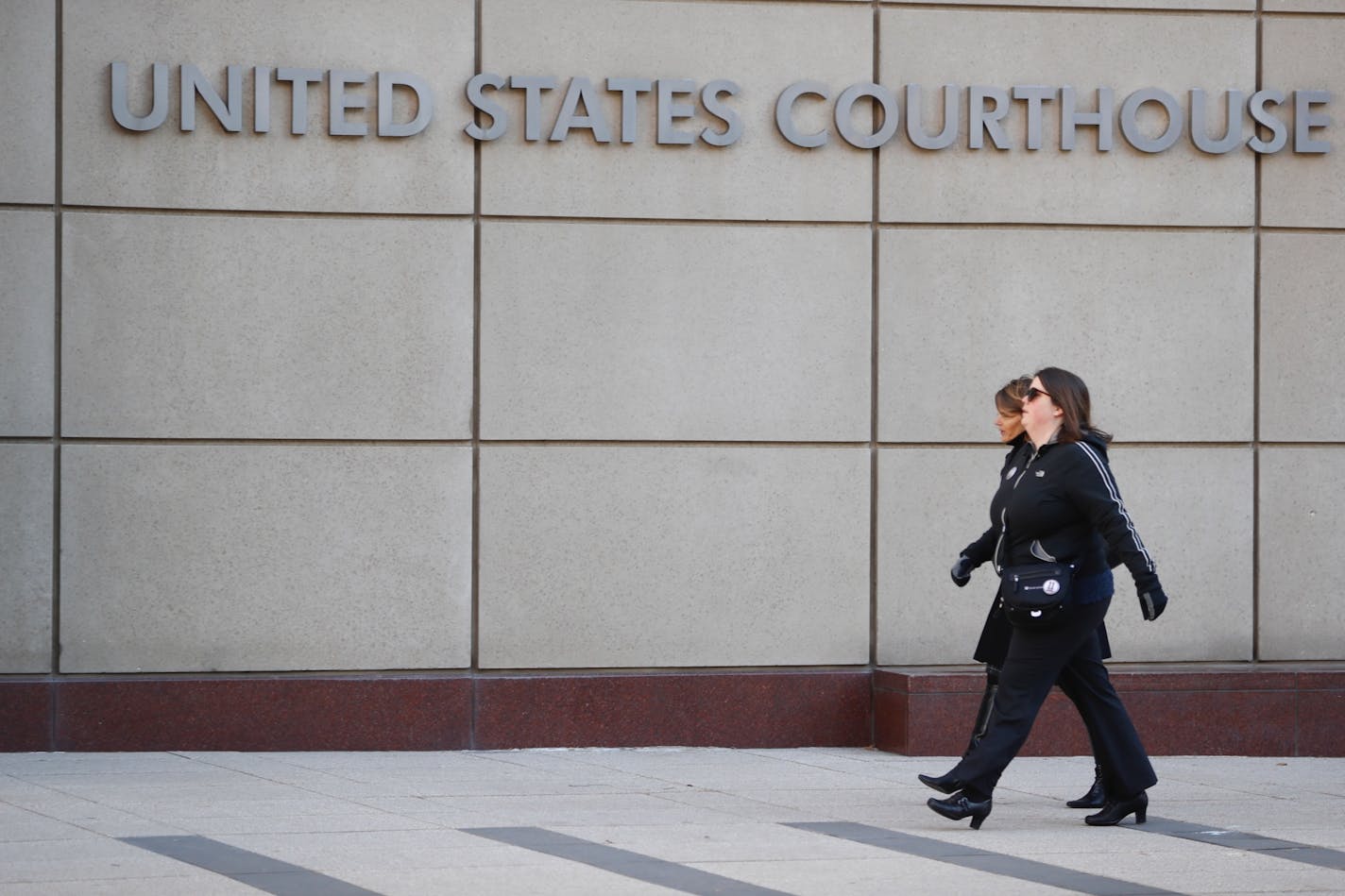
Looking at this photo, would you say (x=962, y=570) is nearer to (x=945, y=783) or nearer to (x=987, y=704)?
(x=987, y=704)

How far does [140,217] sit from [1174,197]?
5288 mm

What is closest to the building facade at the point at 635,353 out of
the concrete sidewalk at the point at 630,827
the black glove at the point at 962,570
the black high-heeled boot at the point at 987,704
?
the concrete sidewalk at the point at 630,827

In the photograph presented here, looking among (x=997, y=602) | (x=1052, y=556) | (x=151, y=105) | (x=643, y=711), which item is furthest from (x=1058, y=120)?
(x=151, y=105)

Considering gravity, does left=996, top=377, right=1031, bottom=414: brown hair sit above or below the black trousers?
above

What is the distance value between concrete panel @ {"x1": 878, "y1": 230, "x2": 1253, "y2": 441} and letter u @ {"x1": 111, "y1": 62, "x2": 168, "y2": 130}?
3668 millimetres

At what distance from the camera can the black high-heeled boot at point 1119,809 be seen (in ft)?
25.1

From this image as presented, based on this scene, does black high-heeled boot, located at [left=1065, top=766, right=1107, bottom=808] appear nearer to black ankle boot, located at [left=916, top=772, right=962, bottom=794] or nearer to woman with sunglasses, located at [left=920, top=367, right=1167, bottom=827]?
woman with sunglasses, located at [left=920, top=367, right=1167, bottom=827]

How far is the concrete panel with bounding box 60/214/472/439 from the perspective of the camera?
9391 millimetres

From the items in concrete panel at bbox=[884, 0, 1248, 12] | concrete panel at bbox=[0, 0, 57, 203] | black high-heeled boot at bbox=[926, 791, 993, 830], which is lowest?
black high-heeled boot at bbox=[926, 791, 993, 830]

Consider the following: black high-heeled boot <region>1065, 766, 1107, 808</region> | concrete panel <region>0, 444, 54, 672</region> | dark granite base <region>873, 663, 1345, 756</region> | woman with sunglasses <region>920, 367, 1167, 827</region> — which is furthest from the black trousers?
concrete panel <region>0, 444, 54, 672</region>

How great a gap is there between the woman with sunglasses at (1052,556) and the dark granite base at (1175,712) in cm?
194

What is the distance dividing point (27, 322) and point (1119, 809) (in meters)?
5.54

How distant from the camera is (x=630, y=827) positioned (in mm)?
7473

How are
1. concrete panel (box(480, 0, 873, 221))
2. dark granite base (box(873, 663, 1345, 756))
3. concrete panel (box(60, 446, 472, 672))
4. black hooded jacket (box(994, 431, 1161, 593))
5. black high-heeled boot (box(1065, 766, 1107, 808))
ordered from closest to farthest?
black hooded jacket (box(994, 431, 1161, 593))
black high-heeled boot (box(1065, 766, 1107, 808))
concrete panel (box(60, 446, 472, 672))
dark granite base (box(873, 663, 1345, 756))
concrete panel (box(480, 0, 873, 221))
